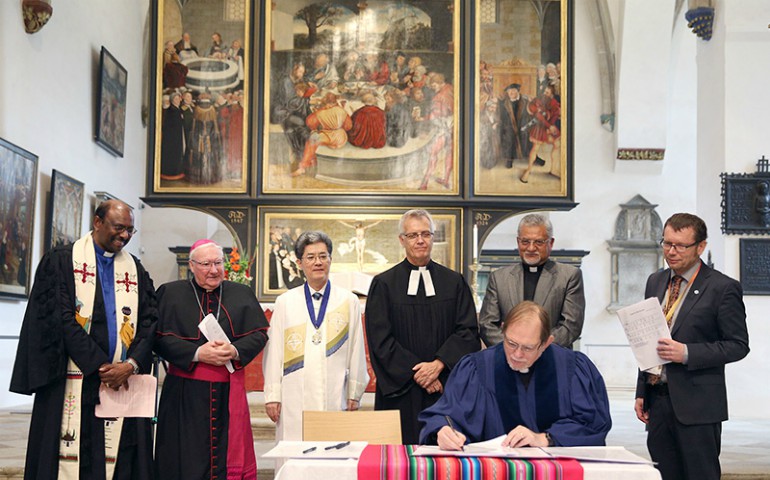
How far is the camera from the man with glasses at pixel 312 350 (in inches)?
209

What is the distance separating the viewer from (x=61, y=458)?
485cm

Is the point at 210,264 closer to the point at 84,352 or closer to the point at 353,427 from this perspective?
the point at 84,352

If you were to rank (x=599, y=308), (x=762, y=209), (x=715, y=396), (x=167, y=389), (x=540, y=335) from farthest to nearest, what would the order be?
(x=599, y=308)
(x=762, y=209)
(x=167, y=389)
(x=715, y=396)
(x=540, y=335)

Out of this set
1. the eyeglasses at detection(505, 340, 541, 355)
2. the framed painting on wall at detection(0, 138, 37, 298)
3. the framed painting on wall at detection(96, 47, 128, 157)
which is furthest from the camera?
the framed painting on wall at detection(96, 47, 128, 157)

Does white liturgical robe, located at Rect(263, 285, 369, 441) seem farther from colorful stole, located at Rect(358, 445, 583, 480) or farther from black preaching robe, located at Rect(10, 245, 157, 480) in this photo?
colorful stole, located at Rect(358, 445, 583, 480)

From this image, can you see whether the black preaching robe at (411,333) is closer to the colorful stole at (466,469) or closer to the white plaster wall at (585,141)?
the colorful stole at (466,469)

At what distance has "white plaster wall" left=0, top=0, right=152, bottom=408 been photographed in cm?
1169

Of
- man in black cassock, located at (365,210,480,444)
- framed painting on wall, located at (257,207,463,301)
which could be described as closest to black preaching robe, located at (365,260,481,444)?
man in black cassock, located at (365,210,480,444)

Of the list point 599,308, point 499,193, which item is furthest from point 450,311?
point 599,308

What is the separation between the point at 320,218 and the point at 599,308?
8.23 metres

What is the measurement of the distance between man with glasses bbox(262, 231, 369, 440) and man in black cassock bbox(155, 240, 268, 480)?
0.59ft

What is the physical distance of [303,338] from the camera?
17.7 feet

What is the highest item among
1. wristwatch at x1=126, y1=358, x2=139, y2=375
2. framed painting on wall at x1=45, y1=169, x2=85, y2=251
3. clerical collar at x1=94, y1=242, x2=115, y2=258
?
framed painting on wall at x1=45, y1=169, x2=85, y2=251

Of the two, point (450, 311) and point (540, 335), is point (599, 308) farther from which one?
point (540, 335)
